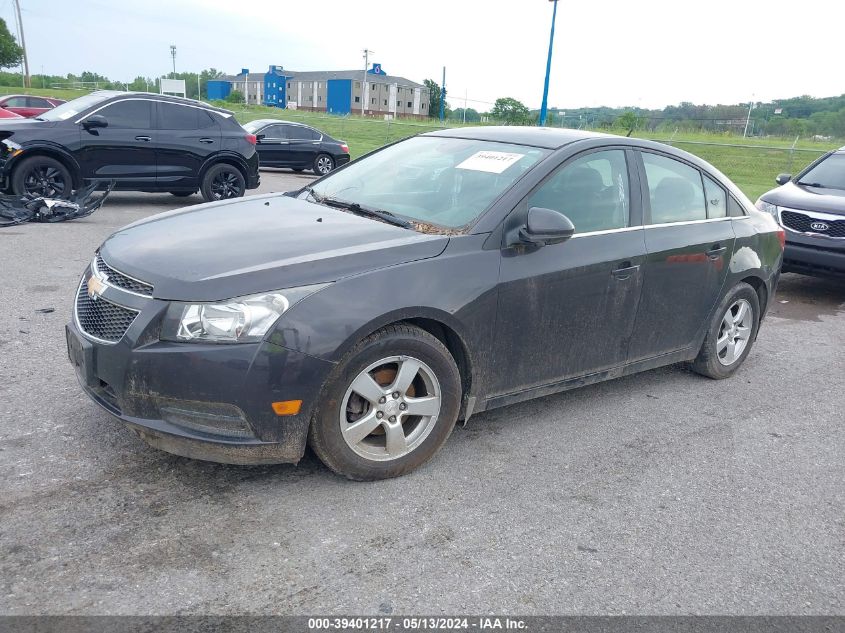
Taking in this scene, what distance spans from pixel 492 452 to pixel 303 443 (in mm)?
1152

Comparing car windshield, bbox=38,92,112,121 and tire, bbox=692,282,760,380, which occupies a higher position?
car windshield, bbox=38,92,112,121

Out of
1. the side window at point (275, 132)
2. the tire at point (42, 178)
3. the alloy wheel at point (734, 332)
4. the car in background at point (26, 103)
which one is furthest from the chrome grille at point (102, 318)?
the car in background at point (26, 103)

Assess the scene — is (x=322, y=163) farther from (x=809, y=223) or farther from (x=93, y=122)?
(x=809, y=223)

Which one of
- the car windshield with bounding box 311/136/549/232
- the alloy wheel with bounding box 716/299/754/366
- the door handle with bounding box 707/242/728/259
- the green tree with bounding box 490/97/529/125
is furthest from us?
the green tree with bounding box 490/97/529/125

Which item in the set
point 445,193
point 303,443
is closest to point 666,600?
point 303,443

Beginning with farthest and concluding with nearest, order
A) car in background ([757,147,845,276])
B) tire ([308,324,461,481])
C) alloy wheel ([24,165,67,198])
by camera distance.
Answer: alloy wheel ([24,165,67,198]) < car in background ([757,147,845,276]) < tire ([308,324,461,481])

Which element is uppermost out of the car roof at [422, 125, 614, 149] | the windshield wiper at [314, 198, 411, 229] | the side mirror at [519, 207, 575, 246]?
the car roof at [422, 125, 614, 149]

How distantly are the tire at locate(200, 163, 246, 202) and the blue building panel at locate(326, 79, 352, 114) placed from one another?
9729 cm

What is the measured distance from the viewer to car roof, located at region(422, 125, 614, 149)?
14.4ft

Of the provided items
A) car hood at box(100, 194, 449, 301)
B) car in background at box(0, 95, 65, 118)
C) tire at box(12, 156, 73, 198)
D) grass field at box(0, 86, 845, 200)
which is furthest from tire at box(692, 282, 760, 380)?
car in background at box(0, 95, 65, 118)

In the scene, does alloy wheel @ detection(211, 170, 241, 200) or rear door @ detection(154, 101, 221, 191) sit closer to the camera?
rear door @ detection(154, 101, 221, 191)

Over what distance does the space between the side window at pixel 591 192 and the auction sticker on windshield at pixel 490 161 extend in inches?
11.0

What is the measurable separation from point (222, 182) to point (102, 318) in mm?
9436

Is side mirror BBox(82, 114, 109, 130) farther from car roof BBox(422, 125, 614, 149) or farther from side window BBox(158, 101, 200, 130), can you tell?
car roof BBox(422, 125, 614, 149)
